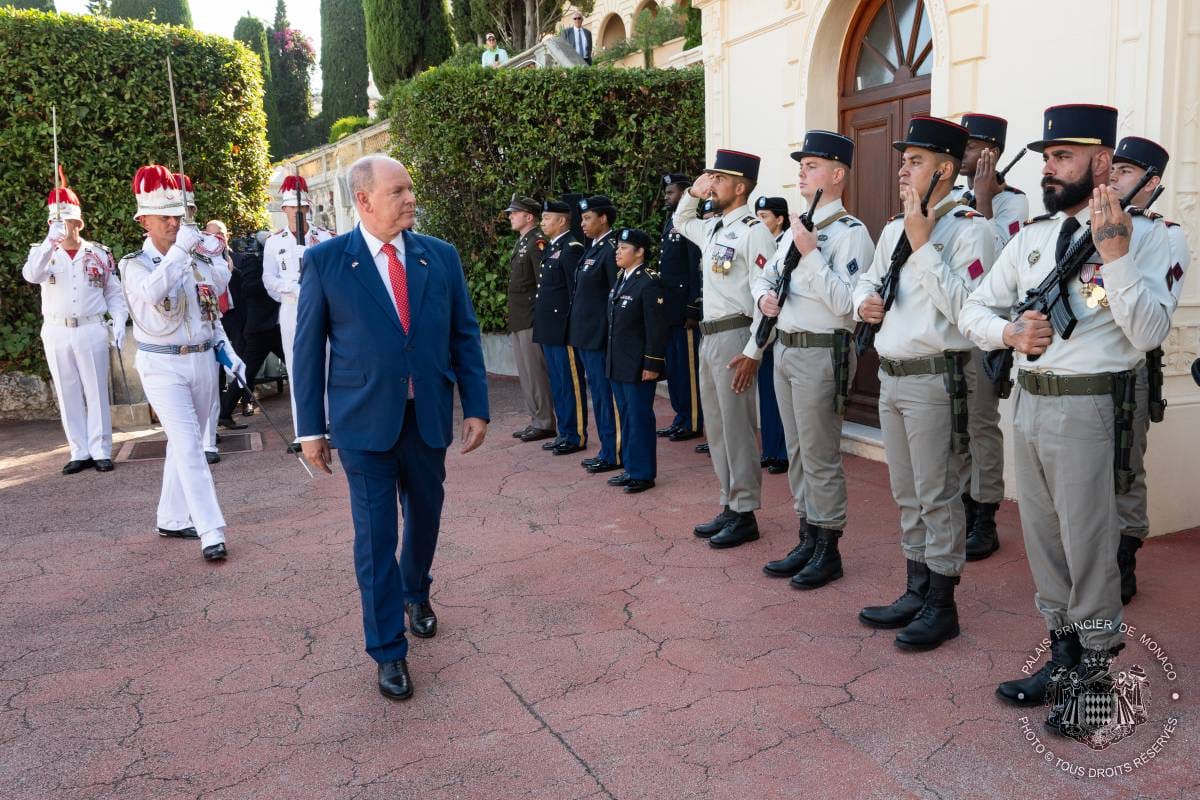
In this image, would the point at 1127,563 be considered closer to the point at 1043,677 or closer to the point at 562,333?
the point at 1043,677

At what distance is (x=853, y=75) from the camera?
7055mm

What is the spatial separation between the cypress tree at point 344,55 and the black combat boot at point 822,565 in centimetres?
2890

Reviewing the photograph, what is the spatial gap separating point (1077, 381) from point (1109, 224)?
512 millimetres

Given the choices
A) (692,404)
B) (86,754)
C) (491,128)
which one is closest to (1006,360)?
(86,754)

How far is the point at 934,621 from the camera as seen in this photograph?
12.2ft

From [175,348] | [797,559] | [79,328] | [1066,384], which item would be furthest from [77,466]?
[1066,384]

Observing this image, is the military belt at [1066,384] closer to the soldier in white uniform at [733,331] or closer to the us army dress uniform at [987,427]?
the us army dress uniform at [987,427]

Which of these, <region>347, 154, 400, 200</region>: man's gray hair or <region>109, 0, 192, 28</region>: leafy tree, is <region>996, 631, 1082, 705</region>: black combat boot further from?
<region>109, 0, 192, 28</region>: leafy tree

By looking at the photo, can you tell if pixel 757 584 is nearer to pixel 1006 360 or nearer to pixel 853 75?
pixel 1006 360

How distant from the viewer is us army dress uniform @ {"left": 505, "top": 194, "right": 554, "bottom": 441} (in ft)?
26.1

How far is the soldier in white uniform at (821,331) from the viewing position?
4.26 meters

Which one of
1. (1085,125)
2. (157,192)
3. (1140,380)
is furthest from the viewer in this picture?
(157,192)

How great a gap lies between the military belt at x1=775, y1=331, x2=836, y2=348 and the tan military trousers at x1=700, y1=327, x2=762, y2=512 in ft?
2.00

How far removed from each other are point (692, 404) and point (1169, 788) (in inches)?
205
